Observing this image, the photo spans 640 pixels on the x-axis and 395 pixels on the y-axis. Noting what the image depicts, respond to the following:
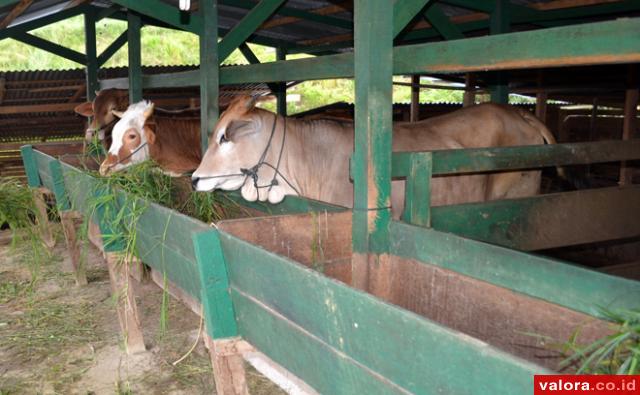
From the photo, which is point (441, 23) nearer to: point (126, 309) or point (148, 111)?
point (148, 111)

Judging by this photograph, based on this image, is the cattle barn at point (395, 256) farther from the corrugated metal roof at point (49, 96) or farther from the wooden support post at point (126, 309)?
the corrugated metal roof at point (49, 96)

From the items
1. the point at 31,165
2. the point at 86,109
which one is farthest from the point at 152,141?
the point at 86,109

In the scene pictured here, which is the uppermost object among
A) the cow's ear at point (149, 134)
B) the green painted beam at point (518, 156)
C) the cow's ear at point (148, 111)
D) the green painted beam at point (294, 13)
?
the green painted beam at point (294, 13)

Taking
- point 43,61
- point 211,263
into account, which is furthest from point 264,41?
point 43,61

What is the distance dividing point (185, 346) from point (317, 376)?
2762 mm

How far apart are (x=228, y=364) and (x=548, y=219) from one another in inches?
80.2

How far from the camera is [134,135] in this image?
6.42 m

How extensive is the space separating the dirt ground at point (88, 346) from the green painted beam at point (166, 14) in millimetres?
2314

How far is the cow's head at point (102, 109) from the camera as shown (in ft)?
24.8

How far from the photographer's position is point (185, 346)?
4625 millimetres

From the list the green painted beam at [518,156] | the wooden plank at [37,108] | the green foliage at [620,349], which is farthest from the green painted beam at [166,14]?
the wooden plank at [37,108]

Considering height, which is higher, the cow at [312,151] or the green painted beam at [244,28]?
the green painted beam at [244,28]

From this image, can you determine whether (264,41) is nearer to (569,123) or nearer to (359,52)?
(569,123)

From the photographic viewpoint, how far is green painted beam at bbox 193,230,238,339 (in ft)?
8.25
